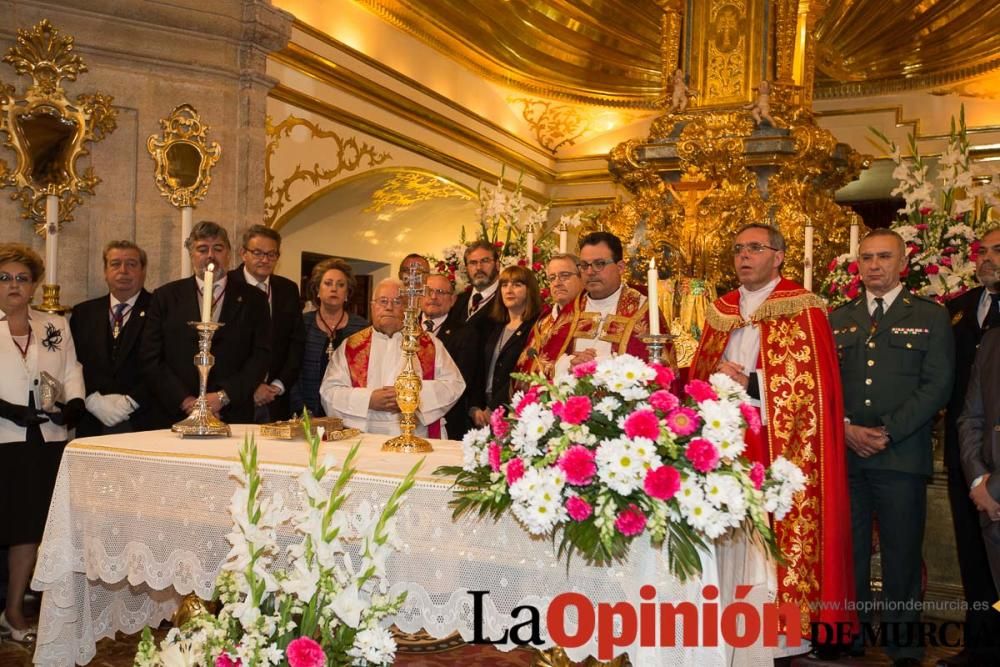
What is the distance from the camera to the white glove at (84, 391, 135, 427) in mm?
4465

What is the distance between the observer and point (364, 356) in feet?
12.9

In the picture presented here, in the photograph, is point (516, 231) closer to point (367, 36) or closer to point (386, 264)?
point (367, 36)

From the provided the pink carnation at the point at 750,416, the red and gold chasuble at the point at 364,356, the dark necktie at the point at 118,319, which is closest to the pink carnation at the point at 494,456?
the pink carnation at the point at 750,416

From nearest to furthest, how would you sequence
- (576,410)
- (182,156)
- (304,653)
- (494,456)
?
1. (304,653)
2. (576,410)
3. (494,456)
4. (182,156)

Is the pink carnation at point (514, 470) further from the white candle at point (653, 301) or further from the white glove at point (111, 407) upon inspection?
the white glove at point (111, 407)

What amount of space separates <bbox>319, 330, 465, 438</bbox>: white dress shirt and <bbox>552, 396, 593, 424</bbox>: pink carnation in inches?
60.3

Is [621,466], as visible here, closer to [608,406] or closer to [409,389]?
[608,406]

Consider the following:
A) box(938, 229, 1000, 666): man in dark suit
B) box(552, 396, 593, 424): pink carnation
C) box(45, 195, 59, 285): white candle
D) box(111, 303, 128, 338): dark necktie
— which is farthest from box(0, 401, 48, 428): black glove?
box(938, 229, 1000, 666): man in dark suit

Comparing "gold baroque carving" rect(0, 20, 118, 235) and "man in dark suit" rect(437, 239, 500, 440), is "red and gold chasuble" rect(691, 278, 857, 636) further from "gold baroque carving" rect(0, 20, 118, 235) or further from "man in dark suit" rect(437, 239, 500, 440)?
"gold baroque carving" rect(0, 20, 118, 235)

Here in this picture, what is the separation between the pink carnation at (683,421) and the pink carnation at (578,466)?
0.68 feet

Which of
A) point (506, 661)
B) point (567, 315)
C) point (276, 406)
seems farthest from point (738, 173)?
point (506, 661)

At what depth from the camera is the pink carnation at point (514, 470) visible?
2.33 m

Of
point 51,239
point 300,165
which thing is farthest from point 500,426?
point 300,165

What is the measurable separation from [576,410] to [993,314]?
2.59 meters
